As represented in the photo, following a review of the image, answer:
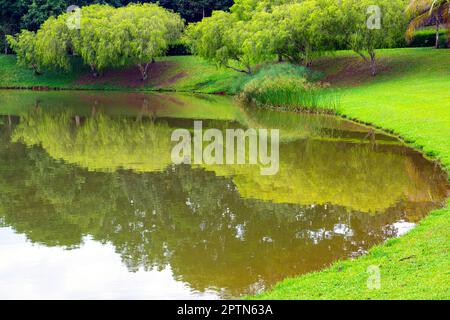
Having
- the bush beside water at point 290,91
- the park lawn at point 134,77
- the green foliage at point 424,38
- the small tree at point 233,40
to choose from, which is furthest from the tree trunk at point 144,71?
the green foliage at point 424,38

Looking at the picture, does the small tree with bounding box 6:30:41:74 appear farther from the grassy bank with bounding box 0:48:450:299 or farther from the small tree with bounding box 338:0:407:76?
the small tree with bounding box 338:0:407:76

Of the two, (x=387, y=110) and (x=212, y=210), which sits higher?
(x=387, y=110)

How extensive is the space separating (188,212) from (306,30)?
32.2m

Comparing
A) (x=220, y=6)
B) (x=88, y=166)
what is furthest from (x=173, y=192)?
(x=220, y=6)

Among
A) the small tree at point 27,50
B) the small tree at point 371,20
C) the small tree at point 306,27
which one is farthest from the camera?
the small tree at point 27,50

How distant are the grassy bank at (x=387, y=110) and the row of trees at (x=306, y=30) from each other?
2.48 meters

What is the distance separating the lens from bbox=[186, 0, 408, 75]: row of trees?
42219 millimetres

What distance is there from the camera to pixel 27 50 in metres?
64.8

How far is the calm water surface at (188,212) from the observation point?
1026 cm

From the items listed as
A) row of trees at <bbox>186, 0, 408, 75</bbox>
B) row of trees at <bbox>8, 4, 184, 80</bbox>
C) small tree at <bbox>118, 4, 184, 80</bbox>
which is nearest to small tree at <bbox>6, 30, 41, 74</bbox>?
row of trees at <bbox>8, 4, 184, 80</bbox>

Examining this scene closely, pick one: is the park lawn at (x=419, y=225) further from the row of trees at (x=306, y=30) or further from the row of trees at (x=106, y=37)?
the row of trees at (x=106, y=37)

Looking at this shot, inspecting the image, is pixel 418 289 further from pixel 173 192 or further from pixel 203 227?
pixel 173 192

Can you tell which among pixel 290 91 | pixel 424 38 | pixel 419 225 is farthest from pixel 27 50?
pixel 419 225

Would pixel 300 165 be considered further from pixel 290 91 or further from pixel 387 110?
pixel 290 91
